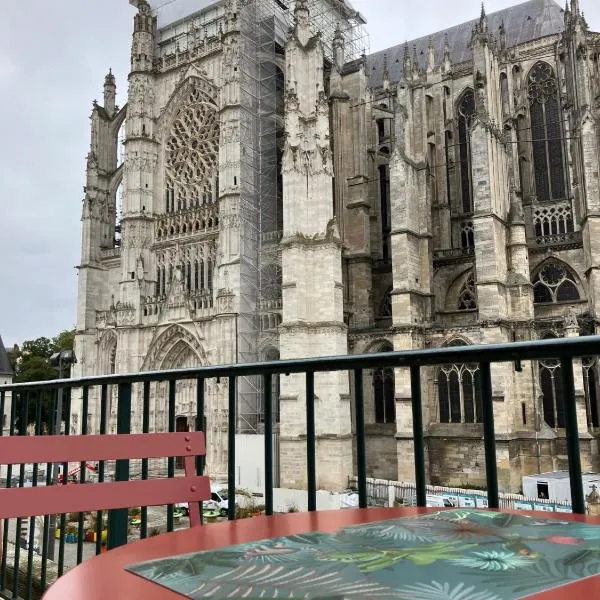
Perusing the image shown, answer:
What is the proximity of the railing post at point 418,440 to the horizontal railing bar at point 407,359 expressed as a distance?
0.26ft

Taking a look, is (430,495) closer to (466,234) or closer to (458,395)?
(458,395)

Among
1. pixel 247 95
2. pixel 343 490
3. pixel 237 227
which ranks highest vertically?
pixel 247 95

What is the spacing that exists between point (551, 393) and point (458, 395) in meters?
2.86

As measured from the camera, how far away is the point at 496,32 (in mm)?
30750

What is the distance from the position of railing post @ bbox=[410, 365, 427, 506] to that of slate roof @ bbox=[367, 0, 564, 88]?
28650 mm

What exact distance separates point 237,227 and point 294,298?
3841 mm

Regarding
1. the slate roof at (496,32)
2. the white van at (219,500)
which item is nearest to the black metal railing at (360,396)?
the white van at (219,500)

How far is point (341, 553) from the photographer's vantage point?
1.42 m

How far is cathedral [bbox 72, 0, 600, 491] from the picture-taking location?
20.9m

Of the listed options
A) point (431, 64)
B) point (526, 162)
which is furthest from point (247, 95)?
point (526, 162)

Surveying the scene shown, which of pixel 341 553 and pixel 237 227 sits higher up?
pixel 237 227

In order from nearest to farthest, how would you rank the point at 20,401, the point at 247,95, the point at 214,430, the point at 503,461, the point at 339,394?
the point at 20,401 → the point at 503,461 → the point at 339,394 → the point at 214,430 → the point at 247,95

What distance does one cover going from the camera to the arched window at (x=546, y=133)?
2512cm

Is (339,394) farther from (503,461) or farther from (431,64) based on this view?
(431,64)
